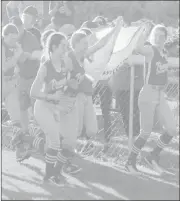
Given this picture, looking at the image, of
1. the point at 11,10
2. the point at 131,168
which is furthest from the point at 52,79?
the point at 11,10

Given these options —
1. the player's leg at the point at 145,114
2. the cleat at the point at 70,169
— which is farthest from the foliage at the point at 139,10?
the cleat at the point at 70,169

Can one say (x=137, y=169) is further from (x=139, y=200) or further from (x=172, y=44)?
(x=172, y=44)

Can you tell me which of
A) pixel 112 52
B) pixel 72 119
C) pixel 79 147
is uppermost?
pixel 112 52

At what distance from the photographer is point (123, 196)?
4.78 meters

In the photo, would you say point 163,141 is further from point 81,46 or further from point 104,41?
point 81,46

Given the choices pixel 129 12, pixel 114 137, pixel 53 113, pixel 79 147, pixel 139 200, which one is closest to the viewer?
pixel 139 200

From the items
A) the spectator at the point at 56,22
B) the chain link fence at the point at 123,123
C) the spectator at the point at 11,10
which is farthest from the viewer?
the spectator at the point at 11,10

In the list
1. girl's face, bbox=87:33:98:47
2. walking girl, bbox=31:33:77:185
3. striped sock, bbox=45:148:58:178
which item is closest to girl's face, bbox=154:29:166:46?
girl's face, bbox=87:33:98:47

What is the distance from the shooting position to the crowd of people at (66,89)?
498 centimetres

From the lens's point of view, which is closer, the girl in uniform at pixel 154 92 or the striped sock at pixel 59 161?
the striped sock at pixel 59 161

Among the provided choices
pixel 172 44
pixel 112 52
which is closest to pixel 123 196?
pixel 112 52

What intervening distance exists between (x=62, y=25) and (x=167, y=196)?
144 inches

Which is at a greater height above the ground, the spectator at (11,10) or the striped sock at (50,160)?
the spectator at (11,10)

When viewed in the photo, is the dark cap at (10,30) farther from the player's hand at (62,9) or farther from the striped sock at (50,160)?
the player's hand at (62,9)
